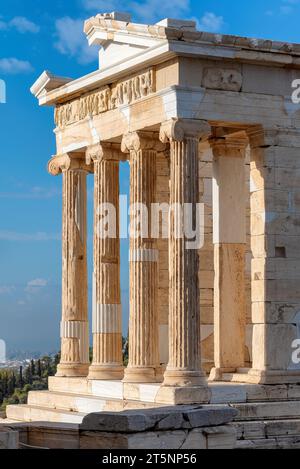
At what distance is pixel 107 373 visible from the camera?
36.5 m

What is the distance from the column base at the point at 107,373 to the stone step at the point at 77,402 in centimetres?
74

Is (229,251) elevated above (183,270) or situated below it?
above

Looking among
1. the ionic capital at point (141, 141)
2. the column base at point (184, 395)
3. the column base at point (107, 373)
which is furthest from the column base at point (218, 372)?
the ionic capital at point (141, 141)

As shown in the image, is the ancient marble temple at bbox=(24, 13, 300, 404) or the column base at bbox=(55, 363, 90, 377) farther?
the column base at bbox=(55, 363, 90, 377)

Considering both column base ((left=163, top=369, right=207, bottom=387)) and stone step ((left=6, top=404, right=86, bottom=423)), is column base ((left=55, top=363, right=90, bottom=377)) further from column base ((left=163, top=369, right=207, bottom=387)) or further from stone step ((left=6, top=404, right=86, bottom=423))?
column base ((left=163, top=369, right=207, bottom=387))

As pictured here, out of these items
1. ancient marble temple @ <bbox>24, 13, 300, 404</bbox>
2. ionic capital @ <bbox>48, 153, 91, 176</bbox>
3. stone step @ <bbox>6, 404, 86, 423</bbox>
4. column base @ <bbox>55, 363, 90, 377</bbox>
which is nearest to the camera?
ancient marble temple @ <bbox>24, 13, 300, 404</bbox>

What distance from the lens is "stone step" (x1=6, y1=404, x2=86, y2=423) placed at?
34562mm

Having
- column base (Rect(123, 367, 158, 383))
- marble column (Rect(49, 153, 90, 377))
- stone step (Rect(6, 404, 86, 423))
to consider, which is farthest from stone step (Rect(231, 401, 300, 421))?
marble column (Rect(49, 153, 90, 377))

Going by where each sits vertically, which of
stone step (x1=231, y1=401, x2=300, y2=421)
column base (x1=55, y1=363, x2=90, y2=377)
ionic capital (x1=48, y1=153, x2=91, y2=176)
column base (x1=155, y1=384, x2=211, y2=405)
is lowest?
stone step (x1=231, y1=401, x2=300, y2=421)

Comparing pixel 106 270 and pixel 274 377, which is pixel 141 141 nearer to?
pixel 106 270

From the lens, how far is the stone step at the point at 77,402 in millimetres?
33031

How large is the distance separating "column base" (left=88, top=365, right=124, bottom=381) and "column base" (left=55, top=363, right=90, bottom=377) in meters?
1.84

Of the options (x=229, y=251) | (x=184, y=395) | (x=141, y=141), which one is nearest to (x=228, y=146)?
(x=141, y=141)

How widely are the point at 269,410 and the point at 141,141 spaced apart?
26.5ft
